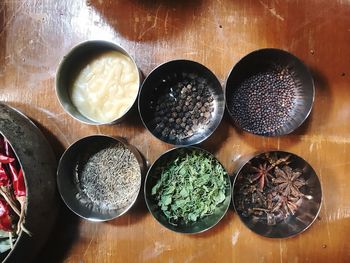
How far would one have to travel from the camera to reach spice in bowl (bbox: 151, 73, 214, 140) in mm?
1733

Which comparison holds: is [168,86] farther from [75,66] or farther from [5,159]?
[5,159]

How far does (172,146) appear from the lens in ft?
5.77

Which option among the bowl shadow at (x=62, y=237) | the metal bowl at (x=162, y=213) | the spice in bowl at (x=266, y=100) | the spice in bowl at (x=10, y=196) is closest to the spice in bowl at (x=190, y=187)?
the metal bowl at (x=162, y=213)

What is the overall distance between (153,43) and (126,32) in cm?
12

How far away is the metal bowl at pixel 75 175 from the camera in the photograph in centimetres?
168

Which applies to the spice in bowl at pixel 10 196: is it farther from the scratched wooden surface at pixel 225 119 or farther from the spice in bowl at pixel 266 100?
the spice in bowl at pixel 266 100

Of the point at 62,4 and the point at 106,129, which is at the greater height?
the point at 62,4

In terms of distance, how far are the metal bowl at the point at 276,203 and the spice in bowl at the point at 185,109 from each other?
0.87 feet

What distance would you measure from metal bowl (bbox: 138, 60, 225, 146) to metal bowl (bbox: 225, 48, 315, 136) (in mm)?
52

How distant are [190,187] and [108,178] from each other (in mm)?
334

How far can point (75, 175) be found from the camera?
1.78m

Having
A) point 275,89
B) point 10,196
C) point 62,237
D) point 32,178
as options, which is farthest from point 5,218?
point 275,89

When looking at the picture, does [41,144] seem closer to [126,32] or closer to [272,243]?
[126,32]

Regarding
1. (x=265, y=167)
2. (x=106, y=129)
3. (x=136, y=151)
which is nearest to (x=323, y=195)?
(x=265, y=167)
